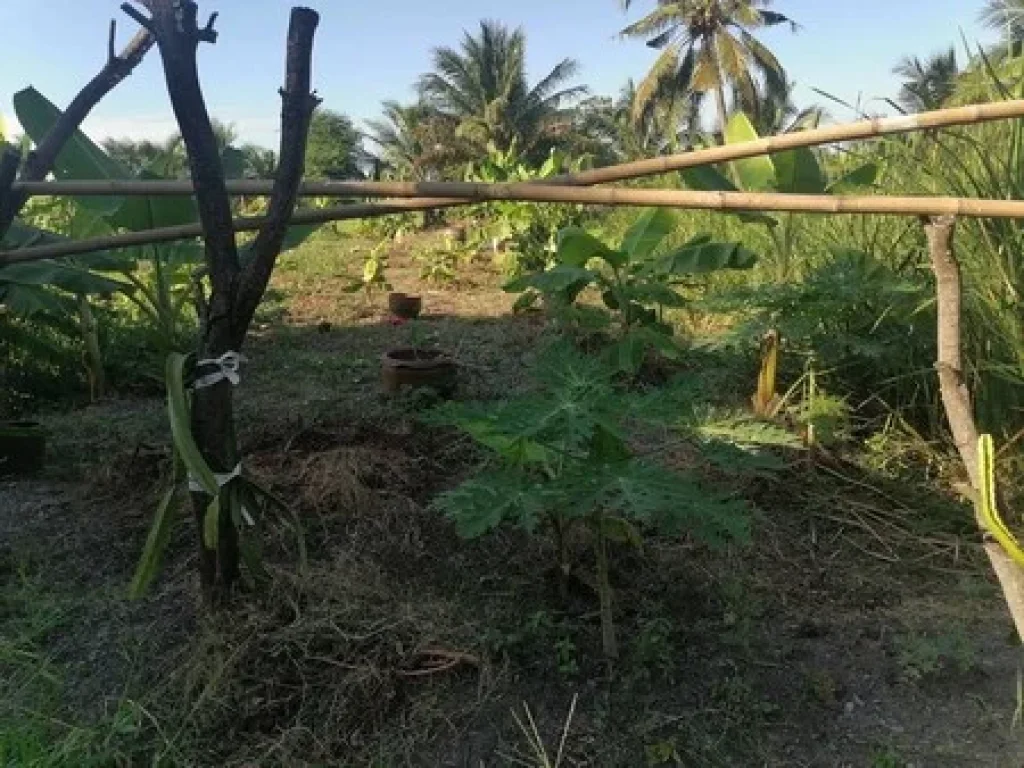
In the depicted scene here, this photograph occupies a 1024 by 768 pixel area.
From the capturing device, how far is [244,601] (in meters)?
2.06

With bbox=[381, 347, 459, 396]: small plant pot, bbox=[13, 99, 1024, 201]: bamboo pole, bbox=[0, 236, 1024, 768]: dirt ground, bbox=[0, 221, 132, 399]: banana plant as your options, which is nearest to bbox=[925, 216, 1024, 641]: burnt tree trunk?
bbox=[13, 99, 1024, 201]: bamboo pole

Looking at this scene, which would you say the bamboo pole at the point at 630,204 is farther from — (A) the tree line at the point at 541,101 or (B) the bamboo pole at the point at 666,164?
(A) the tree line at the point at 541,101

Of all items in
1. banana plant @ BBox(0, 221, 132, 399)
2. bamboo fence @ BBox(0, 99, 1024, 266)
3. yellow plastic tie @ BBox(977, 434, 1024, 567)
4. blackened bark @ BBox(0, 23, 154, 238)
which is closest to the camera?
yellow plastic tie @ BBox(977, 434, 1024, 567)

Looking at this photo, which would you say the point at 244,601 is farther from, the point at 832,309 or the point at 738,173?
the point at 738,173

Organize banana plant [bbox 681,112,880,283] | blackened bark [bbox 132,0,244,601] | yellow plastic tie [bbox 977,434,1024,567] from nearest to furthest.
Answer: yellow plastic tie [bbox 977,434,1024,567] → blackened bark [bbox 132,0,244,601] → banana plant [bbox 681,112,880,283]

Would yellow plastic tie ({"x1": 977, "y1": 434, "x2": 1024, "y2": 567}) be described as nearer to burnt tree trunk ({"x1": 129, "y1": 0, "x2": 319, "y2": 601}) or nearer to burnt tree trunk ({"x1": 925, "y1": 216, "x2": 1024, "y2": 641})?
burnt tree trunk ({"x1": 925, "y1": 216, "x2": 1024, "y2": 641})

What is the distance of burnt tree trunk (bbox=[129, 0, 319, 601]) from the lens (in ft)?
5.79

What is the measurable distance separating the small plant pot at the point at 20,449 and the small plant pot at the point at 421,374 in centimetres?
152

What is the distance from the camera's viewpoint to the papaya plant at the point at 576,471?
163 centimetres

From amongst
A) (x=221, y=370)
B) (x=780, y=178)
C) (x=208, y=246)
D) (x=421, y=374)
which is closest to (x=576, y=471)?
(x=221, y=370)

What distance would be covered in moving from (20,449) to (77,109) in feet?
5.57

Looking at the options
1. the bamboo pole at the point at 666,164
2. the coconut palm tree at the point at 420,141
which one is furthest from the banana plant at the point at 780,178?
the coconut palm tree at the point at 420,141

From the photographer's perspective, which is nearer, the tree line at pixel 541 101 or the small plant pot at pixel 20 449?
the small plant pot at pixel 20 449

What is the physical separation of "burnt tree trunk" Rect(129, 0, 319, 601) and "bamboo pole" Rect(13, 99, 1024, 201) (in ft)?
0.41
